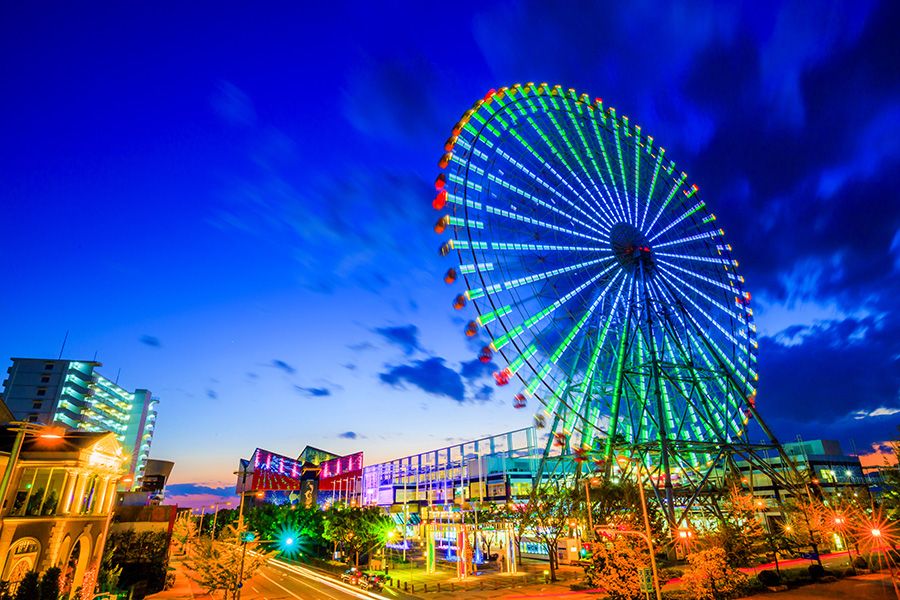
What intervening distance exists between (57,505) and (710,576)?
3611cm

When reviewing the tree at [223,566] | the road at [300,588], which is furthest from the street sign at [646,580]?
the tree at [223,566]

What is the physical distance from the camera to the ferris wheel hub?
41.8m

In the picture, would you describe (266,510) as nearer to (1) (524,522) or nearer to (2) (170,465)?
(2) (170,465)

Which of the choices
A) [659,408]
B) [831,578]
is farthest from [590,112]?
[831,578]

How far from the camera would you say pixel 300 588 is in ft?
142

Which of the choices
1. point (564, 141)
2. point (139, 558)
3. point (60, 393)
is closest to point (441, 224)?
point (564, 141)

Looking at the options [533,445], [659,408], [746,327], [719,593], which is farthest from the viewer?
[533,445]

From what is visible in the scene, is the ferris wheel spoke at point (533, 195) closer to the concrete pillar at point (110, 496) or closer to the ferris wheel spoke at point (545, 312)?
the ferris wheel spoke at point (545, 312)

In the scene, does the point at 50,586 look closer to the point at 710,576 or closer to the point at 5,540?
the point at 5,540

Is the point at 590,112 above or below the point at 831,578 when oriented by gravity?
above

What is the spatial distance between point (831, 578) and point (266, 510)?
82165 mm

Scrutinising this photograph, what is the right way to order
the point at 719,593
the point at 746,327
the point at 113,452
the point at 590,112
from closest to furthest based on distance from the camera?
the point at 719,593 → the point at 113,452 → the point at 590,112 → the point at 746,327

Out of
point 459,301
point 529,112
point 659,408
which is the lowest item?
point 659,408

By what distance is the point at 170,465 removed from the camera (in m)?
92.5
